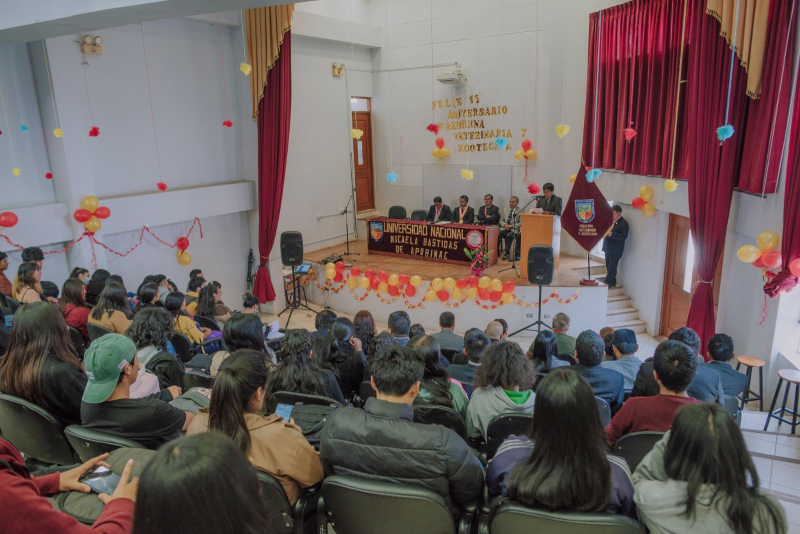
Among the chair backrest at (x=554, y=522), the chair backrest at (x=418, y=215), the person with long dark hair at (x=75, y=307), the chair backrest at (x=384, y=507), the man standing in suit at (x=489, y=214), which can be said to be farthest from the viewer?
the chair backrest at (x=418, y=215)

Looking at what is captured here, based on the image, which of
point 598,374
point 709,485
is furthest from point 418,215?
point 709,485

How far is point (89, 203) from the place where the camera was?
6008 mm

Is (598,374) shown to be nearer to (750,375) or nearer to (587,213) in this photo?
(750,375)

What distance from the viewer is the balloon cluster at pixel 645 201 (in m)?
6.50

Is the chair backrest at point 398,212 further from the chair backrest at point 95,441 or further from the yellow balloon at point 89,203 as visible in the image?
the chair backrest at point 95,441

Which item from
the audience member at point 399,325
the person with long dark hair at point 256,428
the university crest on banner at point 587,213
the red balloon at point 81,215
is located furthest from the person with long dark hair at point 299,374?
the university crest on banner at point 587,213

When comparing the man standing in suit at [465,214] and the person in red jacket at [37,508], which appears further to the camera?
the man standing in suit at [465,214]

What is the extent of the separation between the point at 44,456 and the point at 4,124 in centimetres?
481

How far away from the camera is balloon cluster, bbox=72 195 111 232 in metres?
5.95

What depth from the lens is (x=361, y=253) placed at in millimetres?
9359

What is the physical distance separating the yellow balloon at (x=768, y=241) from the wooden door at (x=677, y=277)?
202cm

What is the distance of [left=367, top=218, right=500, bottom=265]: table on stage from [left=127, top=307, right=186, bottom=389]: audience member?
5.36 m

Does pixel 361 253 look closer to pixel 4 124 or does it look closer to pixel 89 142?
pixel 89 142

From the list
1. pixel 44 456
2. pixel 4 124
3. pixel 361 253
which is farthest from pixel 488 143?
pixel 44 456
